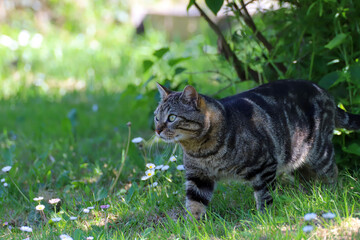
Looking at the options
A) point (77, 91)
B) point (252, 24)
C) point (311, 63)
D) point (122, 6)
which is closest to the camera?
point (311, 63)

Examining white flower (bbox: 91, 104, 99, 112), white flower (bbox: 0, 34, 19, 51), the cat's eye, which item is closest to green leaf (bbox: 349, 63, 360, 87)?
the cat's eye

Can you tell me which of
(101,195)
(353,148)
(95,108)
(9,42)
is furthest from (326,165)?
(9,42)

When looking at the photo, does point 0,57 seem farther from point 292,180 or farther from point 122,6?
point 292,180

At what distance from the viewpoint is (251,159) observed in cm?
282

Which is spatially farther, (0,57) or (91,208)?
(0,57)

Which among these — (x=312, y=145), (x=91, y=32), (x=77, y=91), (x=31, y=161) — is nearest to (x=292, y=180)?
(x=312, y=145)

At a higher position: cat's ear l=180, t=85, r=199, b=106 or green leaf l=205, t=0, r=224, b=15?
green leaf l=205, t=0, r=224, b=15

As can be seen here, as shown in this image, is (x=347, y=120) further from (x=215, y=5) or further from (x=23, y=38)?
(x=23, y=38)

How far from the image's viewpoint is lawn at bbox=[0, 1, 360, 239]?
2.68 metres

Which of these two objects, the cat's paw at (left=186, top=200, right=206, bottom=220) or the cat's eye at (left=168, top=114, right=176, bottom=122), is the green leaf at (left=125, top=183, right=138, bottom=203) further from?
the cat's eye at (left=168, top=114, right=176, bottom=122)

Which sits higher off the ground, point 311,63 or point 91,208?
point 311,63

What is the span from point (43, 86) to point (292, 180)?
454 centimetres

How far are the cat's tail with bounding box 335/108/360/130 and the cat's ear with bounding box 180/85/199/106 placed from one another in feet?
3.55

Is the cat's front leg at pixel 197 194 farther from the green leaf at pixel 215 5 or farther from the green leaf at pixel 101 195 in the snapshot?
the green leaf at pixel 215 5
